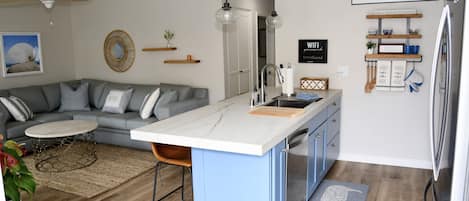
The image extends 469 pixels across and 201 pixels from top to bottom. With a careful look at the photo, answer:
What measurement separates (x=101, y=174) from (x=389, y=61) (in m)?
3.36

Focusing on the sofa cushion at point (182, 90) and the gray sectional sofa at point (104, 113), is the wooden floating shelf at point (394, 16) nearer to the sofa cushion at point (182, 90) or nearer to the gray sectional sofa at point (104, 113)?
the gray sectional sofa at point (104, 113)

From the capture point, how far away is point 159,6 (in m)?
5.99

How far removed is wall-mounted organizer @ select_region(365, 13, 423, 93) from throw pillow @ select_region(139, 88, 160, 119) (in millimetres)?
2756

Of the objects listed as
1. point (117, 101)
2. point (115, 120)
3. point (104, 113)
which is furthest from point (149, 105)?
point (104, 113)

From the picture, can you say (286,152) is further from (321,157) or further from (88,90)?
(88,90)

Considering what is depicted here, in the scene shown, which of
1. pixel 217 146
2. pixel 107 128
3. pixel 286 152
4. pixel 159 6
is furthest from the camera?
pixel 159 6

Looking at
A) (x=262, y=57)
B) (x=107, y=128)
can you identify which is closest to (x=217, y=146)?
(x=107, y=128)

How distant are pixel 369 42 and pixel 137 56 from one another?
12.3 ft

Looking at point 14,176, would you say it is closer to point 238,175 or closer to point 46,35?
point 238,175

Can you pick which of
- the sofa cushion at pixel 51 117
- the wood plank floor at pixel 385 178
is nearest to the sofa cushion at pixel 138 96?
the sofa cushion at pixel 51 117

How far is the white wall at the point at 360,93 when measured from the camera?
4160 mm

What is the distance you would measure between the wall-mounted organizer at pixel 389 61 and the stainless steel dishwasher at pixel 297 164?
165 cm

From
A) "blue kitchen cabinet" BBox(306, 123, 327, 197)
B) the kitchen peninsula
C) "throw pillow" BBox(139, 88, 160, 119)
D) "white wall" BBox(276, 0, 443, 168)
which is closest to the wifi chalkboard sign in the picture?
"white wall" BBox(276, 0, 443, 168)

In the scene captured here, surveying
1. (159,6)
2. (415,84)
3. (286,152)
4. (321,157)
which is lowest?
(321,157)
